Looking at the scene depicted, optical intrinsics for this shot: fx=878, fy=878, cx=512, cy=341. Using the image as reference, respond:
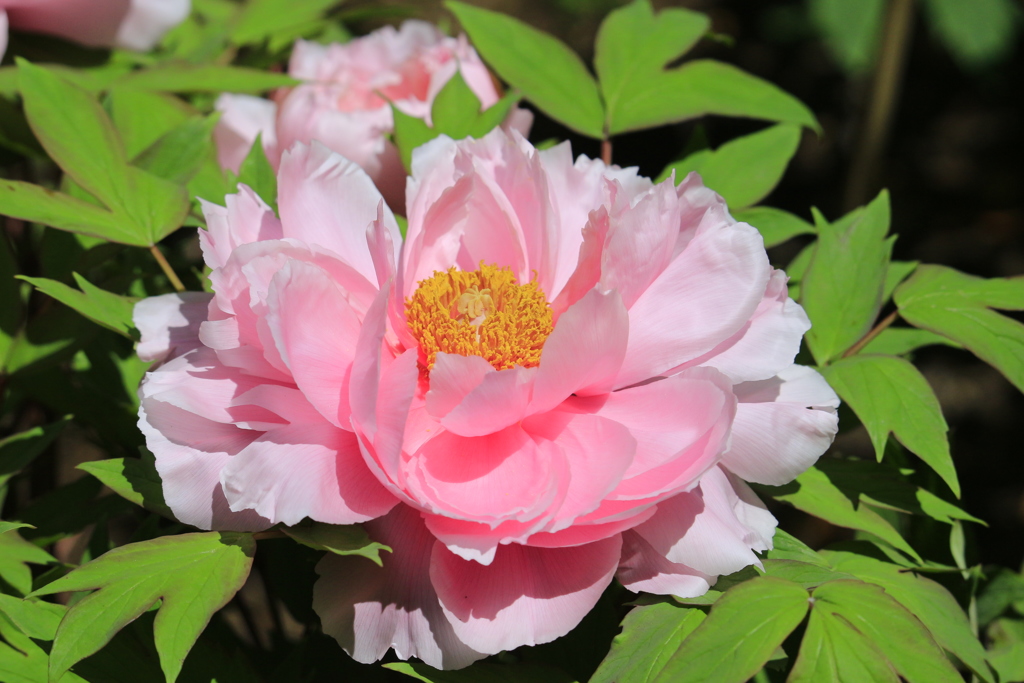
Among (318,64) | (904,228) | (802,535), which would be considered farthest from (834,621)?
(904,228)

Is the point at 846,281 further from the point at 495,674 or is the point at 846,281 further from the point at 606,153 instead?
the point at 495,674

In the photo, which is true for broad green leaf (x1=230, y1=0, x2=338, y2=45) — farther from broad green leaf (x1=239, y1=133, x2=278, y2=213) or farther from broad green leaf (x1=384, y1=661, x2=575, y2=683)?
broad green leaf (x1=384, y1=661, x2=575, y2=683)

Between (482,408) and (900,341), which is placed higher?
(482,408)

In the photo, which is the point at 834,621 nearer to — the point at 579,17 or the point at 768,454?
the point at 768,454

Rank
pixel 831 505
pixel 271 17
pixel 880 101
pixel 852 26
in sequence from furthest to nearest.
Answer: pixel 852 26
pixel 880 101
pixel 271 17
pixel 831 505

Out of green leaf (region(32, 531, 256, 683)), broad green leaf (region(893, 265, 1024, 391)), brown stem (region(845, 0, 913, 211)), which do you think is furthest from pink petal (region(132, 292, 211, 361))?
brown stem (region(845, 0, 913, 211))

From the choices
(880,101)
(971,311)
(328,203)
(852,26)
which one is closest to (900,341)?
(971,311)

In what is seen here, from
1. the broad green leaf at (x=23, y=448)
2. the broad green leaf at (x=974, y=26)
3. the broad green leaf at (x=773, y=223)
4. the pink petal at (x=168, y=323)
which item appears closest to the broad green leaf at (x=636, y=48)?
the broad green leaf at (x=773, y=223)

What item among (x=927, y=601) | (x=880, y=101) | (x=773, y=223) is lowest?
(x=880, y=101)
